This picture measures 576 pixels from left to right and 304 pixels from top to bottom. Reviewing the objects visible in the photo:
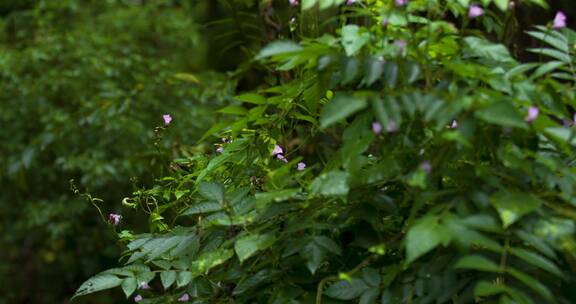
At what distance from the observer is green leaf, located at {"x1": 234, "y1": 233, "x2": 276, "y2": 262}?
1364 mm

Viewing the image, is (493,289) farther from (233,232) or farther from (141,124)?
(141,124)

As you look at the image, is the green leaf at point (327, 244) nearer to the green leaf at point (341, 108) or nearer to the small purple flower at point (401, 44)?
the green leaf at point (341, 108)

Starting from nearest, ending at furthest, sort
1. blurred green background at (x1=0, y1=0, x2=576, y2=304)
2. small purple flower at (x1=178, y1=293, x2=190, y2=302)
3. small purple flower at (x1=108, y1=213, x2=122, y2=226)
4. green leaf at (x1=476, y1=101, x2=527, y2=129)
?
green leaf at (x1=476, y1=101, x2=527, y2=129) < small purple flower at (x1=178, y1=293, x2=190, y2=302) < small purple flower at (x1=108, y1=213, x2=122, y2=226) < blurred green background at (x1=0, y1=0, x2=576, y2=304)

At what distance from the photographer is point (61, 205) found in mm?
4266

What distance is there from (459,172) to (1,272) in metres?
4.13

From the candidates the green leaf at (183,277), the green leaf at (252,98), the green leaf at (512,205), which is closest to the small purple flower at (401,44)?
the green leaf at (512,205)

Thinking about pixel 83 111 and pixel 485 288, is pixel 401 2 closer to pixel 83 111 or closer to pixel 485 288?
pixel 485 288

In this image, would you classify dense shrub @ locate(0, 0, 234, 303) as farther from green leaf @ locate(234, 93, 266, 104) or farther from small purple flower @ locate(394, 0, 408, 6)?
small purple flower @ locate(394, 0, 408, 6)

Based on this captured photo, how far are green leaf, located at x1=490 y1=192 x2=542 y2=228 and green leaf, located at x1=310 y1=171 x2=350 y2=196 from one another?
0.24m

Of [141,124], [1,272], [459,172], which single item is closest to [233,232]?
[459,172]

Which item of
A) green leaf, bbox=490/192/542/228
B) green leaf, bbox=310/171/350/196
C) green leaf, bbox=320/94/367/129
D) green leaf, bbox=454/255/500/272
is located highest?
green leaf, bbox=320/94/367/129

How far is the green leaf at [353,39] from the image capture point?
1.30 metres

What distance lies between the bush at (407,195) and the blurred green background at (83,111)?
2.12 metres

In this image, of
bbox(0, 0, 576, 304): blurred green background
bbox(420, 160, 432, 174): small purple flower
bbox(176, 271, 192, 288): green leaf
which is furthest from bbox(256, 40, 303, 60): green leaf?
bbox(0, 0, 576, 304): blurred green background
